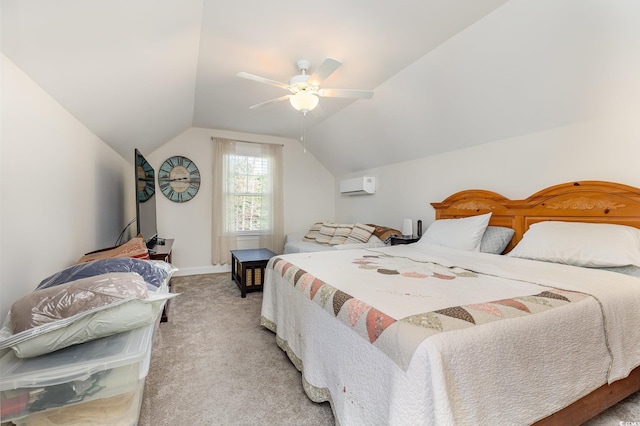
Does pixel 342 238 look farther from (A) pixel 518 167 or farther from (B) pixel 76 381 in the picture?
(B) pixel 76 381

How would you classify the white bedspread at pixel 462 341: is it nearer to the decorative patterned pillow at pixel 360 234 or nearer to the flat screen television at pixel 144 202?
the flat screen television at pixel 144 202

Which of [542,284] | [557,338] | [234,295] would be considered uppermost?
[542,284]

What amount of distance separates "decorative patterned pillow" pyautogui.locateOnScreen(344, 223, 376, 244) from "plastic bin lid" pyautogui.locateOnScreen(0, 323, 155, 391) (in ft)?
11.3

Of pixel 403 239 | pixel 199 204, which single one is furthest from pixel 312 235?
pixel 199 204

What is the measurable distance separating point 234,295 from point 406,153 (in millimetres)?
3007

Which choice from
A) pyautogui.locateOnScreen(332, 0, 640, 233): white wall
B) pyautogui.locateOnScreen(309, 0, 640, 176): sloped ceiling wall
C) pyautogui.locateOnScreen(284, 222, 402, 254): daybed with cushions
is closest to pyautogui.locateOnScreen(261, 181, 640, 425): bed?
pyautogui.locateOnScreen(332, 0, 640, 233): white wall

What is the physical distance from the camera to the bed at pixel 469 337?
965 millimetres

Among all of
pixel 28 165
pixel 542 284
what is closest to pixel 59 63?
pixel 28 165

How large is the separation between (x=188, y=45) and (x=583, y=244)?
10.7 feet

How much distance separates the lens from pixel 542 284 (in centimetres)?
160

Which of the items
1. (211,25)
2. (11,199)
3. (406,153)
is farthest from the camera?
(406,153)

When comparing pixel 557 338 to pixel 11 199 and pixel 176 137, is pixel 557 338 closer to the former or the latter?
pixel 11 199

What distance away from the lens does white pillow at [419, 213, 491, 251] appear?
272cm

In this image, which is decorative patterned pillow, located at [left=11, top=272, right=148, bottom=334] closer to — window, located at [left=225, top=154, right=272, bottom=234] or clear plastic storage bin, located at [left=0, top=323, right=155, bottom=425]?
clear plastic storage bin, located at [left=0, top=323, right=155, bottom=425]
